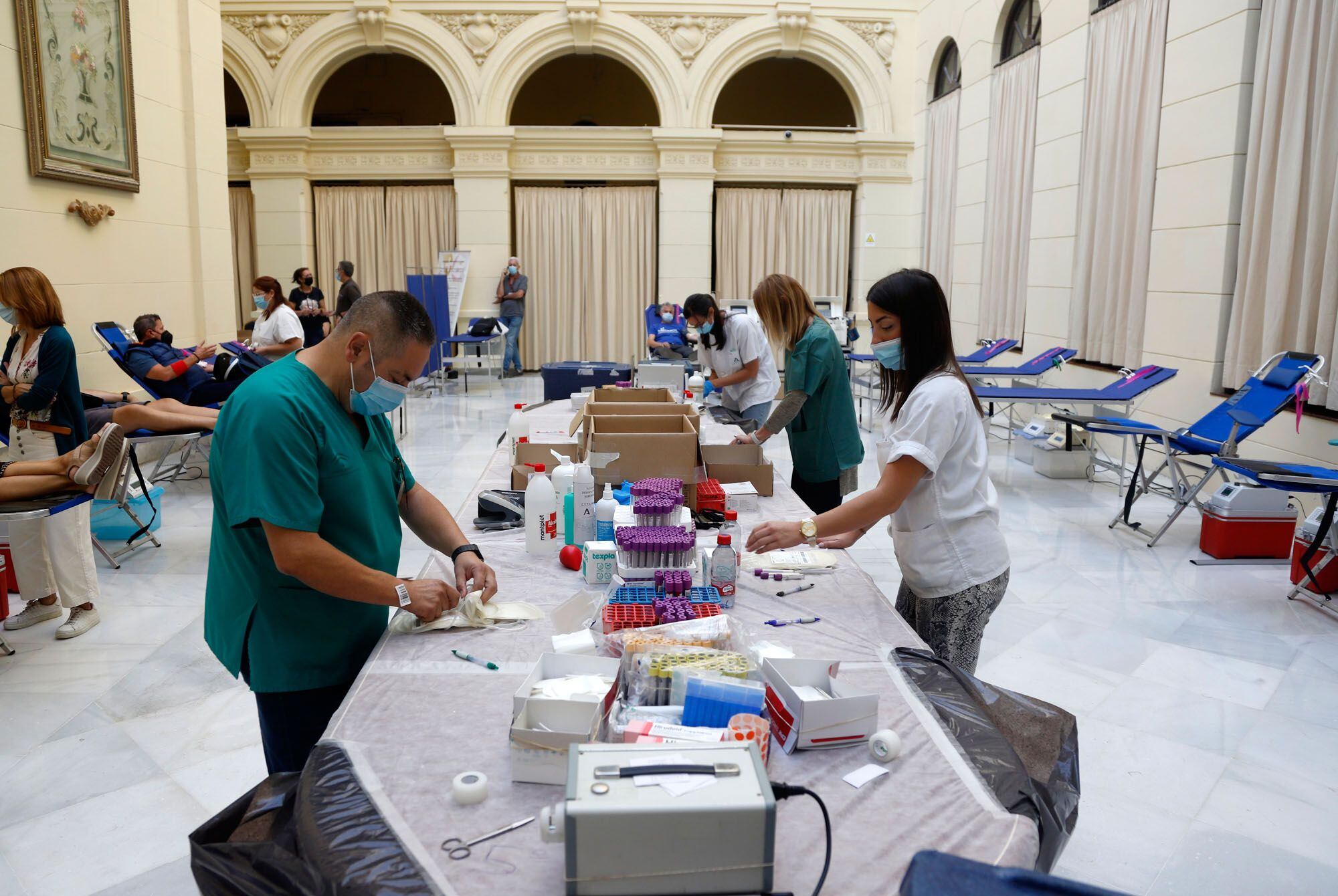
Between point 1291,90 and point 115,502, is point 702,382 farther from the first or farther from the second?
point 1291,90

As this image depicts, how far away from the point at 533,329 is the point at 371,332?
1133 cm

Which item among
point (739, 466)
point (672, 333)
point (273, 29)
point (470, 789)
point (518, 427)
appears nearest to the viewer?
point (470, 789)

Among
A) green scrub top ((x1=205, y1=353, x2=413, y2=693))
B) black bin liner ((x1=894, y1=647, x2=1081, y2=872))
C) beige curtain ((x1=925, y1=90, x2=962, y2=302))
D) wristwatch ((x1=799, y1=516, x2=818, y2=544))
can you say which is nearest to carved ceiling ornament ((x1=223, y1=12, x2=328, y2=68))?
beige curtain ((x1=925, y1=90, x2=962, y2=302))

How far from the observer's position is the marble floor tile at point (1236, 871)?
217cm

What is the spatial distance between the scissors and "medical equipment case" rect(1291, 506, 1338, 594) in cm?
418

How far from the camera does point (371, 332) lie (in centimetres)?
174

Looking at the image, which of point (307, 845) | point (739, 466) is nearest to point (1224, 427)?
point (739, 466)

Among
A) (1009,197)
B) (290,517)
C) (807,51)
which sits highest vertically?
(807,51)

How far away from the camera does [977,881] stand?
0.85 m

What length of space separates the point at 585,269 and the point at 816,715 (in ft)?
38.4

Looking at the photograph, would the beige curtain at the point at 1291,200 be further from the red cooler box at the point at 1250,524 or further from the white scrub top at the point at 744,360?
the white scrub top at the point at 744,360

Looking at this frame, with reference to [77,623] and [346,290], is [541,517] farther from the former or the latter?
[346,290]

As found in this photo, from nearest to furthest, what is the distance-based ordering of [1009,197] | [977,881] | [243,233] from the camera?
1. [977,881]
2. [1009,197]
3. [243,233]

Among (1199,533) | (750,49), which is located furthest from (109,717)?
(750,49)
